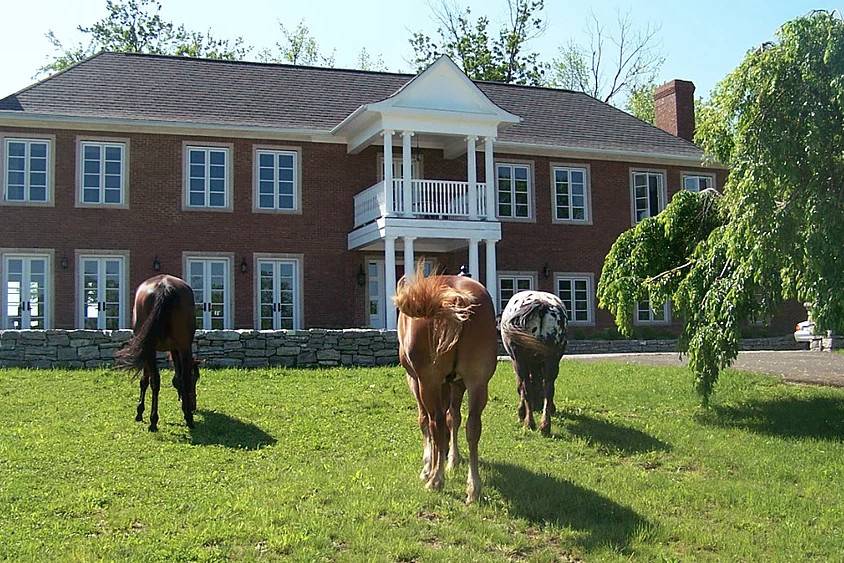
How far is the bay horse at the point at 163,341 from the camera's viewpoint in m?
9.45

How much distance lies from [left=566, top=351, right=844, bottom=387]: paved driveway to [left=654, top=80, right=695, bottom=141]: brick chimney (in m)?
10.8

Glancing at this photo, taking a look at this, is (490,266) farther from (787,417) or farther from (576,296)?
(787,417)

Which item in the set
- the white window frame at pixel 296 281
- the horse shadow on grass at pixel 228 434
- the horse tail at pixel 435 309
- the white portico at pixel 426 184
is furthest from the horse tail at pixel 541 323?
the white window frame at pixel 296 281

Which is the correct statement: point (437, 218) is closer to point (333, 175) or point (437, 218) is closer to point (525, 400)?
point (333, 175)

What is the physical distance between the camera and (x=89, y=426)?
A: 955 centimetres

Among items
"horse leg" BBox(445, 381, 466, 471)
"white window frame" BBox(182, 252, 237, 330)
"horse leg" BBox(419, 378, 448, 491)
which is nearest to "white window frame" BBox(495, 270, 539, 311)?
"white window frame" BBox(182, 252, 237, 330)

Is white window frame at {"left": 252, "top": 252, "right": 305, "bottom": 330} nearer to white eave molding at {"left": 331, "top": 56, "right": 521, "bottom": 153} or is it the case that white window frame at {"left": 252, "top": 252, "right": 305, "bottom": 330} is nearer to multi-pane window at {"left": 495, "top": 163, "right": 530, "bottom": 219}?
white eave molding at {"left": 331, "top": 56, "right": 521, "bottom": 153}

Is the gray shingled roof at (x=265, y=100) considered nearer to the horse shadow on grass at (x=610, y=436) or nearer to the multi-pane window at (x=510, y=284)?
the multi-pane window at (x=510, y=284)

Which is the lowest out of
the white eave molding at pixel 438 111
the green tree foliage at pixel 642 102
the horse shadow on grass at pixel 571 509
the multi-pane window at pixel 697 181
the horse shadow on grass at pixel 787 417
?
the horse shadow on grass at pixel 571 509

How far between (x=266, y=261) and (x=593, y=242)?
9.18 meters

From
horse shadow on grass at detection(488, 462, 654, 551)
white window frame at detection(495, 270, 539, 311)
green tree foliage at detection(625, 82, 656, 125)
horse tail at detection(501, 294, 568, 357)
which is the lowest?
horse shadow on grass at detection(488, 462, 654, 551)

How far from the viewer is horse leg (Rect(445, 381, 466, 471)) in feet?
23.9

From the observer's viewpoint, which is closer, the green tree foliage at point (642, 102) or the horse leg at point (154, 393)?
the horse leg at point (154, 393)

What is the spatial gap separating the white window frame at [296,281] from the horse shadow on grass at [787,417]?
12256 mm
